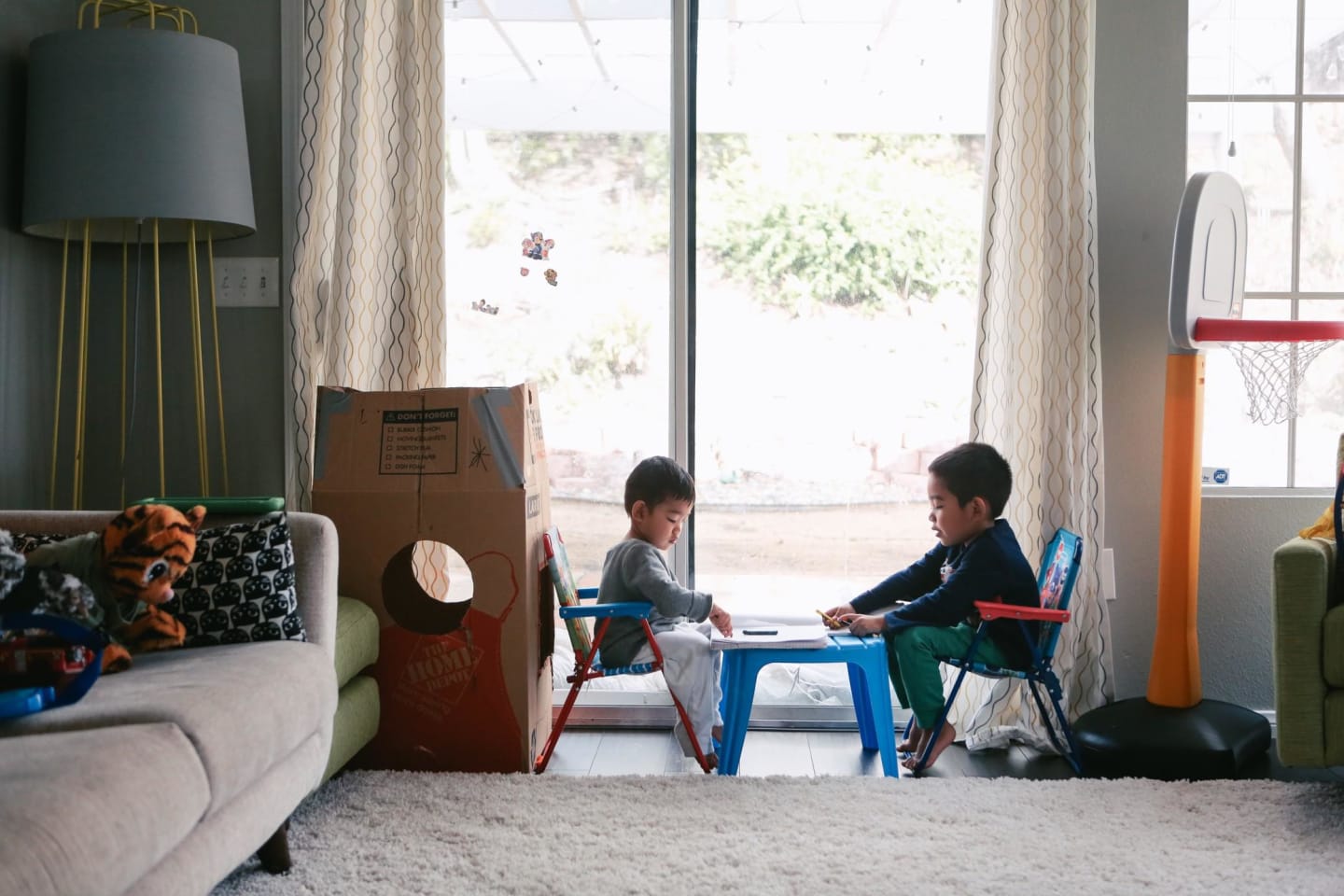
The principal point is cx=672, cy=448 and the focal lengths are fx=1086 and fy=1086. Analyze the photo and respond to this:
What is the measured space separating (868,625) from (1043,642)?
1.50ft

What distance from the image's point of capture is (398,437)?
2666mm

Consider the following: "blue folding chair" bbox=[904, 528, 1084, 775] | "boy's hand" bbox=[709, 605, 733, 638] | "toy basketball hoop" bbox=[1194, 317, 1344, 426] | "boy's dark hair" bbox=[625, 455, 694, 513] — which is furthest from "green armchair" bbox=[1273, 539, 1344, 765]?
"boy's dark hair" bbox=[625, 455, 694, 513]

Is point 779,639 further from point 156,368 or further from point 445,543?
point 156,368

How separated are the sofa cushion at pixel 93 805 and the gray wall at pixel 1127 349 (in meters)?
1.64

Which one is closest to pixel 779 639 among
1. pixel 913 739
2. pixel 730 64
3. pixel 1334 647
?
pixel 913 739

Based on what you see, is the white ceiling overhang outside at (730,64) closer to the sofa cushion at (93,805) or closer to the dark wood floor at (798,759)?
the dark wood floor at (798,759)

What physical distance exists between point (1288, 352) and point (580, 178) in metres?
1.99

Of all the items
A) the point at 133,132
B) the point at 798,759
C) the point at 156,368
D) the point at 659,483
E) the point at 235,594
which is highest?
the point at 133,132

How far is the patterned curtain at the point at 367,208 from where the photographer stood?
9.71ft

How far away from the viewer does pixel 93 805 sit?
4.45ft

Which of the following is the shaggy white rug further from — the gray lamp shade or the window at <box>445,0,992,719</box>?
the gray lamp shade

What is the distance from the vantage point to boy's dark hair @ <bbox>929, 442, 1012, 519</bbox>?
280cm

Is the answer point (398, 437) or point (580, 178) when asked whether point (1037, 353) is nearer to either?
point (580, 178)

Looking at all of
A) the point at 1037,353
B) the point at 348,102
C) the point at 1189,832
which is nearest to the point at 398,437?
the point at 348,102
